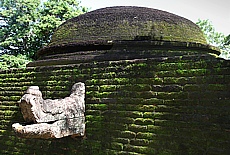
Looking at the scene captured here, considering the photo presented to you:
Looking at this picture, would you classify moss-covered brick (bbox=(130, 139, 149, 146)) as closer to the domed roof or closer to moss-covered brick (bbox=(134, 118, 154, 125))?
moss-covered brick (bbox=(134, 118, 154, 125))

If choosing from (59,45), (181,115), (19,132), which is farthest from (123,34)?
(19,132)

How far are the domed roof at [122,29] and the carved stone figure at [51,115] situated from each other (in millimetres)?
1699

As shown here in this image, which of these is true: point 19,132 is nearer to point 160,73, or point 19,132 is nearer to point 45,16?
point 160,73

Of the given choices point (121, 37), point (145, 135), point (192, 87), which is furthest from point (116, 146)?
point (121, 37)

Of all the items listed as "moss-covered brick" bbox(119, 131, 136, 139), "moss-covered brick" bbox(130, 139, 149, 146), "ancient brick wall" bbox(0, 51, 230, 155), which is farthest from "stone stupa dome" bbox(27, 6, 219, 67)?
"moss-covered brick" bbox(130, 139, 149, 146)

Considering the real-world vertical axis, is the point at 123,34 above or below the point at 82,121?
above

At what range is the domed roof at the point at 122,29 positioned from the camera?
16.8ft

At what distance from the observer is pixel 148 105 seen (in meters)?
3.27

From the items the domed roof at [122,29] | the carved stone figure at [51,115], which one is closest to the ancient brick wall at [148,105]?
the carved stone figure at [51,115]

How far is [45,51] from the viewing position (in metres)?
5.98

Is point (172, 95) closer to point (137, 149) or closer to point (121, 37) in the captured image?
point (137, 149)

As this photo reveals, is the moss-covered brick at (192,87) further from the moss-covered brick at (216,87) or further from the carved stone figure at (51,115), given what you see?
the carved stone figure at (51,115)

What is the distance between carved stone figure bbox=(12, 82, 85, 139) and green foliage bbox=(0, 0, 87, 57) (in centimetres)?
1046

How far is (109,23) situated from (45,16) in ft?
29.4
